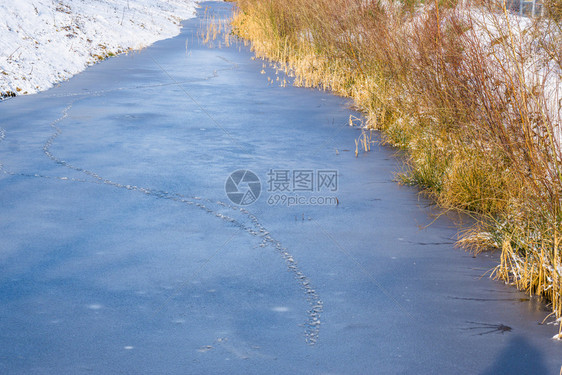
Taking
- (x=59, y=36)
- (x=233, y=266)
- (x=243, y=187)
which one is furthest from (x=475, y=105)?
(x=59, y=36)

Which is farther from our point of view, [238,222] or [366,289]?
[238,222]

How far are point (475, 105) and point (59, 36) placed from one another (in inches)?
473

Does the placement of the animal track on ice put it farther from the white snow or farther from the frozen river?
the white snow

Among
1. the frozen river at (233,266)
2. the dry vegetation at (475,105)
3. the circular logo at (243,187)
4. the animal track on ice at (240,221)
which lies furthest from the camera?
the circular logo at (243,187)

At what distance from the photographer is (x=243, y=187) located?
20.2ft

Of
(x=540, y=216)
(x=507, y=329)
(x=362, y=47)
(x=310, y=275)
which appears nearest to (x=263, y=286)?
(x=310, y=275)

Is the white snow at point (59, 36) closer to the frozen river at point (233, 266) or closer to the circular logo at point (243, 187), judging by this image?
the frozen river at point (233, 266)

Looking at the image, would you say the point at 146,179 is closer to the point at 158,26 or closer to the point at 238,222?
the point at 238,222

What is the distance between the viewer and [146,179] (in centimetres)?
635

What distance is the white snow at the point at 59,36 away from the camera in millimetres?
11719

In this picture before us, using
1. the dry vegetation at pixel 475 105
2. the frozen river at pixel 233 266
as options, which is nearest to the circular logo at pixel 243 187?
the frozen river at pixel 233 266

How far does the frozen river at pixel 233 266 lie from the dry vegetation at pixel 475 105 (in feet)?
1.03

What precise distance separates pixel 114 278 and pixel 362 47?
6989mm

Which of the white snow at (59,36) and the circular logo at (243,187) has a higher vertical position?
the white snow at (59,36)
